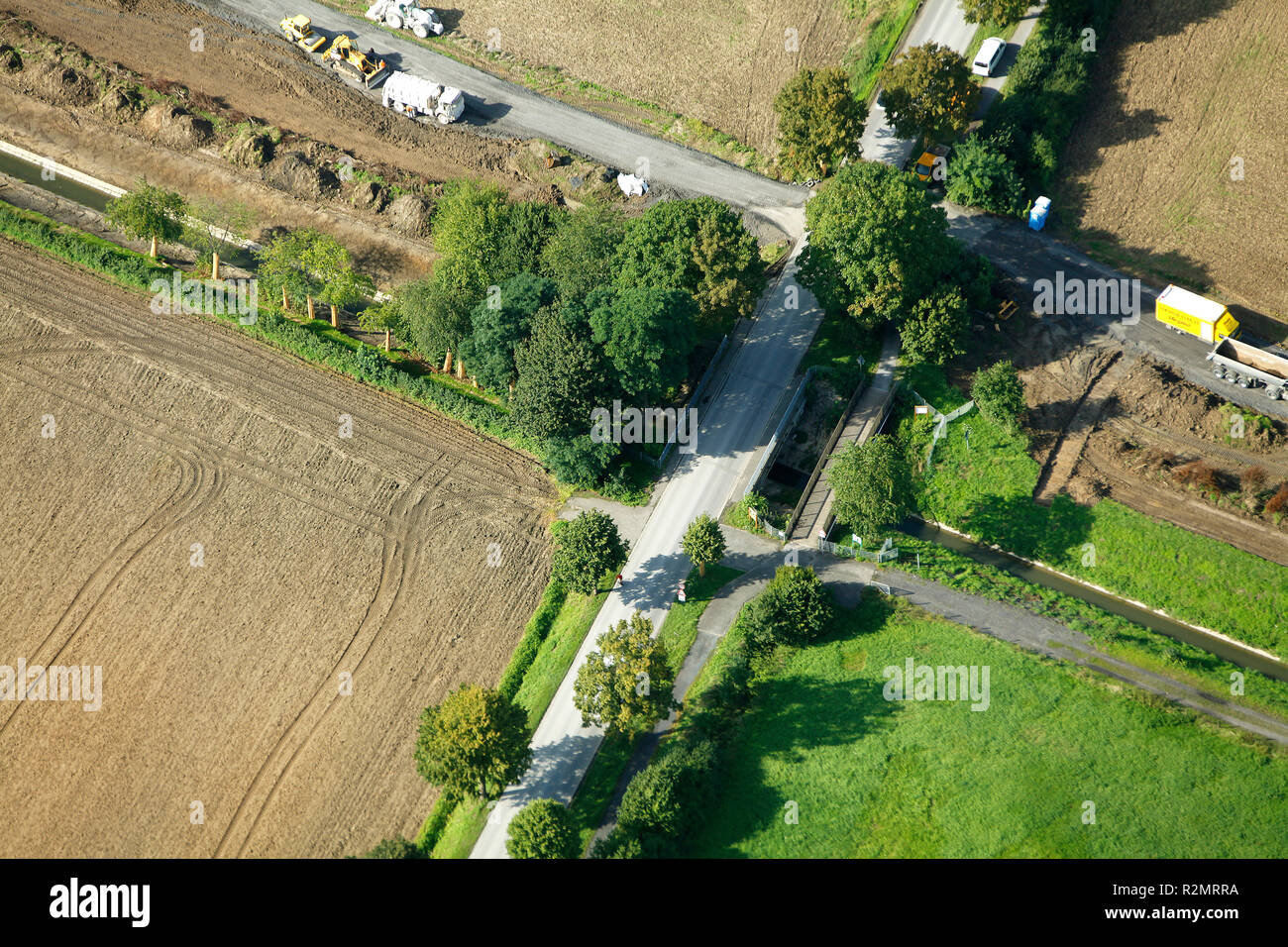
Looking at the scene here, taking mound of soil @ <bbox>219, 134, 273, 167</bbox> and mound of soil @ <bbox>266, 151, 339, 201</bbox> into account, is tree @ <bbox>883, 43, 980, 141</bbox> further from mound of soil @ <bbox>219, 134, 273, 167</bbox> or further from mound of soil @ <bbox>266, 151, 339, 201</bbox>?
mound of soil @ <bbox>219, 134, 273, 167</bbox>

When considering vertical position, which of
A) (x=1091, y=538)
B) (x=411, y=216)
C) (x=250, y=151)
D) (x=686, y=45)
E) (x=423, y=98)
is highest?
(x=686, y=45)

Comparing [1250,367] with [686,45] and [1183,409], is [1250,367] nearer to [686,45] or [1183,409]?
[1183,409]

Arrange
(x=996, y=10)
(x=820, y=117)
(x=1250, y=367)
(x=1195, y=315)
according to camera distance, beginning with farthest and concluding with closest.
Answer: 1. (x=996, y=10)
2. (x=820, y=117)
3. (x=1195, y=315)
4. (x=1250, y=367)

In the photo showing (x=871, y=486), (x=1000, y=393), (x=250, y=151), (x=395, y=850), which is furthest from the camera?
(x=250, y=151)

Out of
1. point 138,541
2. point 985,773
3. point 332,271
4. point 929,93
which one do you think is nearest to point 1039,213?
point 929,93

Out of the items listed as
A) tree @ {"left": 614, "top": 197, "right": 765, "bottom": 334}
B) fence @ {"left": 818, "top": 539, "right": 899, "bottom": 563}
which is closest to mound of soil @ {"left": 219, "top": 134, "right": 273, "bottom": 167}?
tree @ {"left": 614, "top": 197, "right": 765, "bottom": 334}

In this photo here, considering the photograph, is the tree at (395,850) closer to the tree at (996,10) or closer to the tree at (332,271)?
the tree at (332,271)
